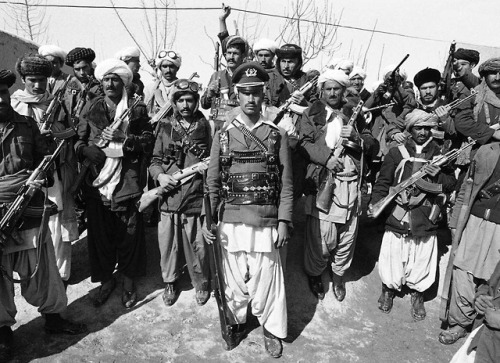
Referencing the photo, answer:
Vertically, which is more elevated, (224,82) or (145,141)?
(224,82)

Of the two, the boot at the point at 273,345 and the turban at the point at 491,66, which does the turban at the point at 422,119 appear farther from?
the boot at the point at 273,345

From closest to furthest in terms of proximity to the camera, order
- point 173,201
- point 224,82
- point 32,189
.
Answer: point 32,189, point 173,201, point 224,82

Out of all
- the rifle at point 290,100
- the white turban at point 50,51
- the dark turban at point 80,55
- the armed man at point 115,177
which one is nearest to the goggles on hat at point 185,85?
the armed man at point 115,177

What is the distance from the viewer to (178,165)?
15.1 ft

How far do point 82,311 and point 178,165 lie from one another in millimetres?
1970

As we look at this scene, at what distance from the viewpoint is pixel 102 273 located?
4.83 m

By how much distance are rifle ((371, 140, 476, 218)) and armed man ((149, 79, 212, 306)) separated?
6.85 ft

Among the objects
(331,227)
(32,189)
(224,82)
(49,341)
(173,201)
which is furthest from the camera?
(224,82)

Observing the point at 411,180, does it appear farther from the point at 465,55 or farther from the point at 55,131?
the point at 55,131

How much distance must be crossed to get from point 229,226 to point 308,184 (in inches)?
51.9

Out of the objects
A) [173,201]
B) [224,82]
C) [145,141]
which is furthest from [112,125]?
[224,82]

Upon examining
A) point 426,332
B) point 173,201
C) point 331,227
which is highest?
point 173,201

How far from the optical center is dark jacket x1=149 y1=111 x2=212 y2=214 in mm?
4551

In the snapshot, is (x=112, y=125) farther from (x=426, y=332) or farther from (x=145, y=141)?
(x=426, y=332)
